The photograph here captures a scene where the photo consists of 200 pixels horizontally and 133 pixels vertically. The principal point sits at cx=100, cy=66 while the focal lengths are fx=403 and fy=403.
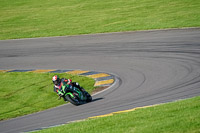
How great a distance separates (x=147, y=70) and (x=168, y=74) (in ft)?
4.60

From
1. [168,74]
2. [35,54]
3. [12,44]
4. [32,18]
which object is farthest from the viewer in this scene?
[32,18]

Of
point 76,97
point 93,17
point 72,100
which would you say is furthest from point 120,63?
point 93,17

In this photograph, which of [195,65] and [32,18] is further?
[32,18]

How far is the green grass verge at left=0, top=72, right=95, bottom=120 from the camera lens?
16.0 meters

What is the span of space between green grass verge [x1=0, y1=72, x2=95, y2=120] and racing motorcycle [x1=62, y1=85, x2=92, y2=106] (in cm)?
114

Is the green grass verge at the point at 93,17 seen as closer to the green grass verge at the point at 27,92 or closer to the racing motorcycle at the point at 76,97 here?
the green grass verge at the point at 27,92

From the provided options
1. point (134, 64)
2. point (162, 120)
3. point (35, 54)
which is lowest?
point (162, 120)

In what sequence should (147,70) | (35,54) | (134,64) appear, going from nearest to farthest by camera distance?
(147,70), (134,64), (35,54)

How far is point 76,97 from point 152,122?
6.33 meters

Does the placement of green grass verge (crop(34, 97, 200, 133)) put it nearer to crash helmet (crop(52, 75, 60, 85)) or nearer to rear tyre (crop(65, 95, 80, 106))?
rear tyre (crop(65, 95, 80, 106))

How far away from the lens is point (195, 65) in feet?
59.7

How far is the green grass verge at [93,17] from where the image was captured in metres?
29.5

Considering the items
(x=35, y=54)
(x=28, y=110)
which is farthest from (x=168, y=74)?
(x=35, y=54)

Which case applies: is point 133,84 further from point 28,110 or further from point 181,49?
point 181,49
